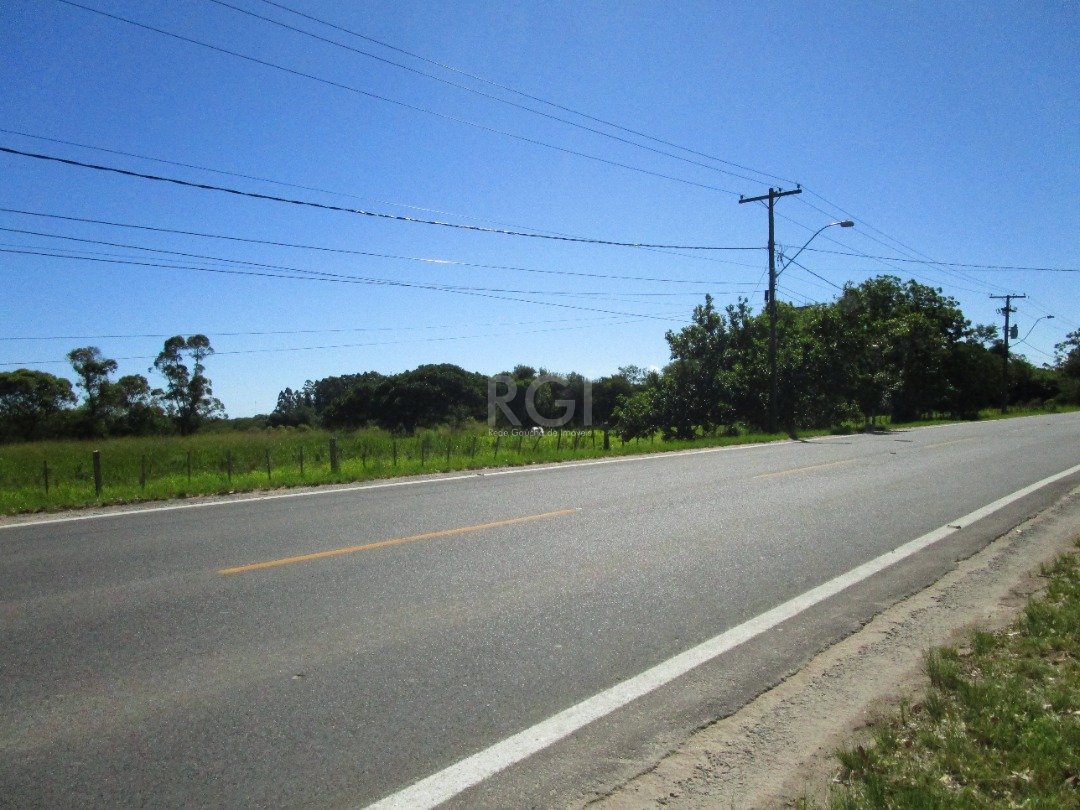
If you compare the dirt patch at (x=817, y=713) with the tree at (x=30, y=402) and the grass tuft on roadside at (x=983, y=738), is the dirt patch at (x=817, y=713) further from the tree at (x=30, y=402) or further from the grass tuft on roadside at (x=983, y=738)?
the tree at (x=30, y=402)

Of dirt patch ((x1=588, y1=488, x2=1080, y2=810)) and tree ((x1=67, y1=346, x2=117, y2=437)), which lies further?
tree ((x1=67, y1=346, x2=117, y2=437))

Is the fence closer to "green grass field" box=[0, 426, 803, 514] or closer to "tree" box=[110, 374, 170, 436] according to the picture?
"green grass field" box=[0, 426, 803, 514]

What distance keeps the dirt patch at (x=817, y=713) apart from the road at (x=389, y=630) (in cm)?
16

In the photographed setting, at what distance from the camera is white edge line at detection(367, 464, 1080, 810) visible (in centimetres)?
307

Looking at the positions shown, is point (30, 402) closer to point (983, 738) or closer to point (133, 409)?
point (133, 409)

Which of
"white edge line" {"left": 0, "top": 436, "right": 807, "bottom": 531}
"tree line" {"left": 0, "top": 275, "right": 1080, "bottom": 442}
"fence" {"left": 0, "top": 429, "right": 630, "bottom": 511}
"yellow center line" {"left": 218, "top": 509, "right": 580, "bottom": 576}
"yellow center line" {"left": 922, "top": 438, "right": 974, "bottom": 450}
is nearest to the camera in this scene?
"yellow center line" {"left": 218, "top": 509, "right": 580, "bottom": 576}

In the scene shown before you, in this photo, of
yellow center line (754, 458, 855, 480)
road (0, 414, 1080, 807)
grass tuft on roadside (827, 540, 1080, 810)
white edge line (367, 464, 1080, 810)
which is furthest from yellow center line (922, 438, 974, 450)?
grass tuft on roadside (827, 540, 1080, 810)

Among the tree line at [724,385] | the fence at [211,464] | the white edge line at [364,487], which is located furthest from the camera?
the tree line at [724,385]

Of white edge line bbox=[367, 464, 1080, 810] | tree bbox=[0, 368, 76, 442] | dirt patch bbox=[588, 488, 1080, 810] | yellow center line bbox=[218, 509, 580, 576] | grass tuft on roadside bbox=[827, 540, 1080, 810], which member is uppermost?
tree bbox=[0, 368, 76, 442]

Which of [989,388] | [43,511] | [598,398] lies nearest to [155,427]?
[43,511]

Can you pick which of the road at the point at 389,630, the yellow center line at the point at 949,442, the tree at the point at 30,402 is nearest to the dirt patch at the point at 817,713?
the road at the point at 389,630

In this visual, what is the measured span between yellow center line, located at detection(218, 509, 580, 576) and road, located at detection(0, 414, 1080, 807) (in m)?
0.05

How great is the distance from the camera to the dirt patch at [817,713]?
3.08 meters

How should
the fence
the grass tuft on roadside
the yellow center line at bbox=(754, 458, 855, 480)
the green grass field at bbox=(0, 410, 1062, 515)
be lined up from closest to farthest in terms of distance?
the grass tuft on roadside < the green grass field at bbox=(0, 410, 1062, 515) < the fence < the yellow center line at bbox=(754, 458, 855, 480)
